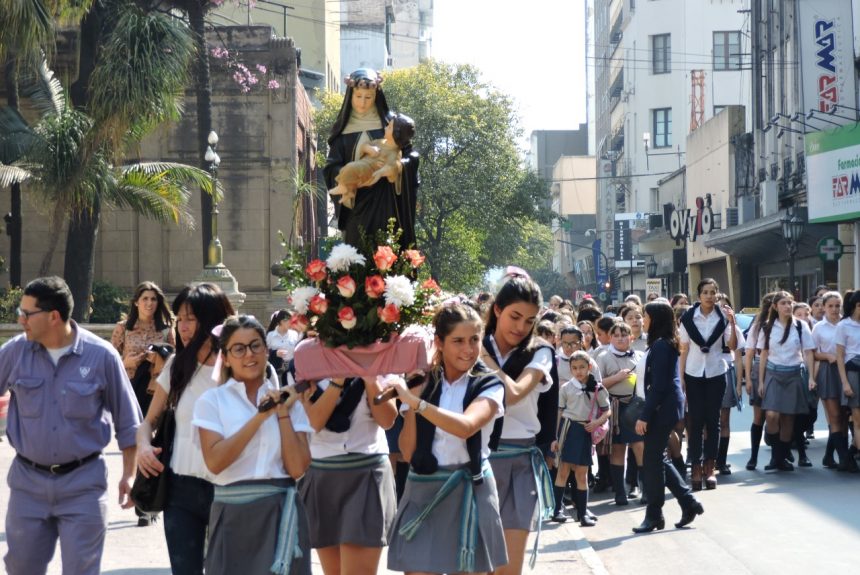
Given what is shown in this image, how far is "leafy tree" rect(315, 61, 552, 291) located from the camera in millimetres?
51812

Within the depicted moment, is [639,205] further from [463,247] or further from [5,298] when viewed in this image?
[5,298]

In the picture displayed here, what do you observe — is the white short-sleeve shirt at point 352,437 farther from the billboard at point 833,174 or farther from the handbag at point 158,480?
the billboard at point 833,174

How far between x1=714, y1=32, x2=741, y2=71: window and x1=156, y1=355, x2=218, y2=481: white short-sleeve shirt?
6307 cm

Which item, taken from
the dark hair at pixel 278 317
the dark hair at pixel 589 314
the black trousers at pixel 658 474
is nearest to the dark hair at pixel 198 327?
the black trousers at pixel 658 474

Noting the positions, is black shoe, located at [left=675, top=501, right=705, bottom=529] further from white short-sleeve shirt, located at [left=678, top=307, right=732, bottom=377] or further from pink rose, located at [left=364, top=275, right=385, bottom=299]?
pink rose, located at [left=364, top=275, right=385, bottom=299]

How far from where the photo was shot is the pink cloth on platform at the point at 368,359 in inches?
240

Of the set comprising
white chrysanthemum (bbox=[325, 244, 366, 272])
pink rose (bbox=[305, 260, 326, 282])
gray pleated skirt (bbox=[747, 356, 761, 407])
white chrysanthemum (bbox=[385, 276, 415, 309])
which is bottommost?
gray pleated skirt (bbox=[747, 356, 761, 407])

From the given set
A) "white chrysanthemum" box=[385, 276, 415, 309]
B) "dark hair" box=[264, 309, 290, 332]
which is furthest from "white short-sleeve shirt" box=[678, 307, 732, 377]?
"white chrysanthemum" box=[385, 276, 415, 309]

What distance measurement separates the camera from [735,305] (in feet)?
140

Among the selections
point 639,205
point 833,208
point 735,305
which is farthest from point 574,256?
point 833,208

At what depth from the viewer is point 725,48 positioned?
67.0m

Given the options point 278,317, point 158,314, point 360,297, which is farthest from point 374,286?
point 278,317

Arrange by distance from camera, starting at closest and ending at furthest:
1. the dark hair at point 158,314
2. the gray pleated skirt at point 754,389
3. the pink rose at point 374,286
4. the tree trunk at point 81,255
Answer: the pink rose at point 374,286, the dark hair at point 158,314, the gray pleated skirt at point 754,389, the tree trunk at point 81,255

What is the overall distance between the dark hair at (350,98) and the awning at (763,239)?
82.2ft
